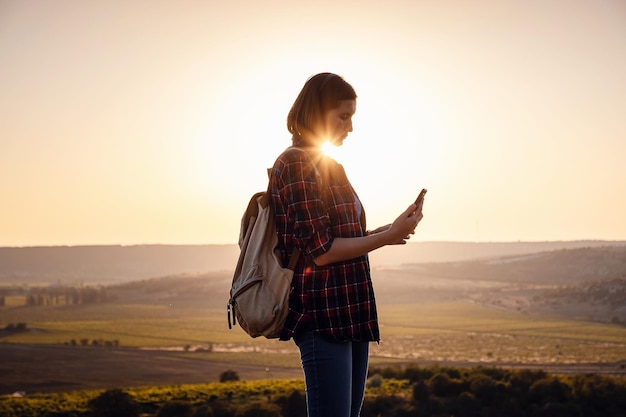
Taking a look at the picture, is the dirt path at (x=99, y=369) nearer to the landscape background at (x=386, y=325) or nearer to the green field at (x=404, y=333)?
the landscape background at (x=386, y=325)

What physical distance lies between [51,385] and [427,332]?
143 feet

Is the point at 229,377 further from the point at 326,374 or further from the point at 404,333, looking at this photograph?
the point at 326,374

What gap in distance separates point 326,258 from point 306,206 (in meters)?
0.18

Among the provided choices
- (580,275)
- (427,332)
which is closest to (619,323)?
(427,332)

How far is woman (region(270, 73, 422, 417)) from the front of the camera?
260cm

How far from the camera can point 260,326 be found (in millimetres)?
2605

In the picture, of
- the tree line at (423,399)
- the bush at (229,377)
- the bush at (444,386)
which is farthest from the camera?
the bush at (229,377)

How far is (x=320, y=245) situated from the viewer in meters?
2.57

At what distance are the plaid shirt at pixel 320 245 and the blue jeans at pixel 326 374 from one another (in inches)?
1.6

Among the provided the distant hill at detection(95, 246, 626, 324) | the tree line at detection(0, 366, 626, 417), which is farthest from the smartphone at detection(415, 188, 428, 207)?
the distant hill at detection(95, 246, 626, 324)

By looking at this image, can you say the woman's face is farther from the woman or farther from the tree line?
the tree line

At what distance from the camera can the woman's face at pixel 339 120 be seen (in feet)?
9.09

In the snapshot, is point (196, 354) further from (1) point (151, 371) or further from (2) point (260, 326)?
(2) point (260, 326)

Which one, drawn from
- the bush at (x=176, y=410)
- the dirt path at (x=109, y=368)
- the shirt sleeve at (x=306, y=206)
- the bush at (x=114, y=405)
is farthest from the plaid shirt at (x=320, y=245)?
the dirt path at (x=109, y=368)
